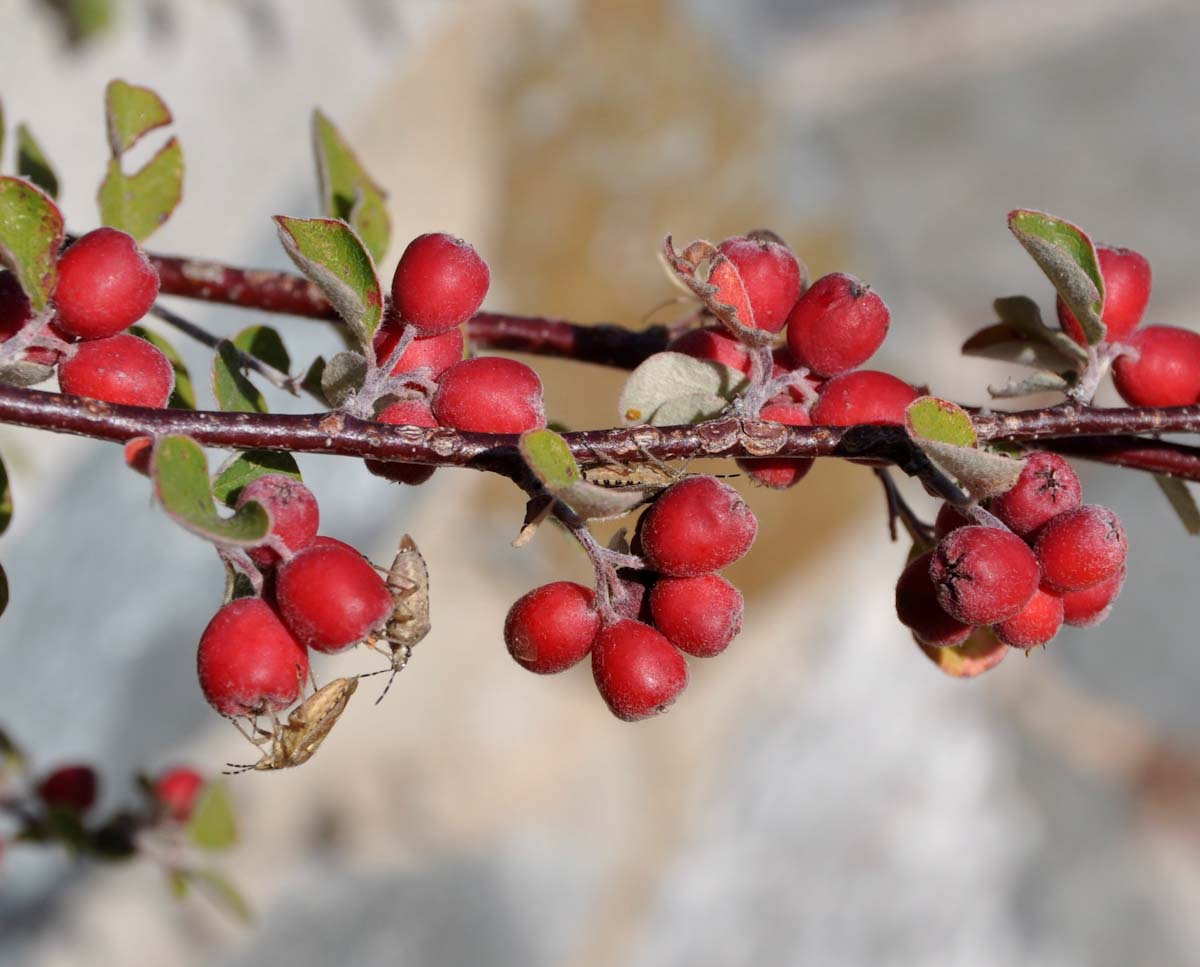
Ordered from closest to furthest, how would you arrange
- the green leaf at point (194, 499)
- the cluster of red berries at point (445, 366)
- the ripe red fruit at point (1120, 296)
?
the green leaf at point (194, 499) → the cluster of red berries at point (445, 366) → the ripe red fruit at point (1120, 296)

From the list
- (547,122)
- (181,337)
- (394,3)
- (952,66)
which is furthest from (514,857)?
(952,66)

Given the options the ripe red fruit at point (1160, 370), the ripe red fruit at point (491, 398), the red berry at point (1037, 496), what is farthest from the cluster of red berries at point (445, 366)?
the ripe red fruit at point (1160, 370)

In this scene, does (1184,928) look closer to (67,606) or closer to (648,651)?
(67,606)

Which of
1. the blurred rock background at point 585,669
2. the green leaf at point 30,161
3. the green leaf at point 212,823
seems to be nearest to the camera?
the green leaf at point 30,161

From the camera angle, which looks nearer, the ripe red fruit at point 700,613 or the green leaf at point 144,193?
the ripe red fruit at point 700,613

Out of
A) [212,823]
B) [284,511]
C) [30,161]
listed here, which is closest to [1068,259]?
[284,511]

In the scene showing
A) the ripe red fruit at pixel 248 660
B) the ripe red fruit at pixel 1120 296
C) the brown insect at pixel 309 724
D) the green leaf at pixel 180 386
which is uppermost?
the ripe red fruit at pixel 1120 296

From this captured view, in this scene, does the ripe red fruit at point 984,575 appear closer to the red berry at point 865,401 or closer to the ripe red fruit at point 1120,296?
the red berry at point 865,401
